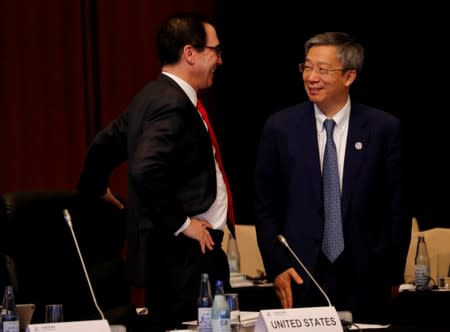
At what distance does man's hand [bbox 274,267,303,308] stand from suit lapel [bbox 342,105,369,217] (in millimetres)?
298

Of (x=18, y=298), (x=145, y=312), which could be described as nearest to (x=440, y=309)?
(x=145, y=312)

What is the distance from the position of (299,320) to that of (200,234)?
0.70 meters

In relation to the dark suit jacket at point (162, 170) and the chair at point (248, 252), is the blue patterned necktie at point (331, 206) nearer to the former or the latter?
the dark suit jacket at point (162, 170)

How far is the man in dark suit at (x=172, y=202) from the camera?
3277 millimetres

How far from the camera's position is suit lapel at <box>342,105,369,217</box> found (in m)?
3.65

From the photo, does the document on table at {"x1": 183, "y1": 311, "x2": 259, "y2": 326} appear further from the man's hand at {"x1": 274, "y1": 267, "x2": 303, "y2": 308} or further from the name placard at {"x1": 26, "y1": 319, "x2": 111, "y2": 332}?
the name placard at {"x1": 26, "y1": 319, "x2": 111, "y2": 332}

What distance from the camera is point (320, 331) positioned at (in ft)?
8.91

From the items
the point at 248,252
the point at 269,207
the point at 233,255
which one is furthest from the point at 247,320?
the point at 248,252

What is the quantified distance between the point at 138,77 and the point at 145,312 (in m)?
2.84

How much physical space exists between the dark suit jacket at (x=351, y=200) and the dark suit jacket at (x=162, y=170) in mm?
394

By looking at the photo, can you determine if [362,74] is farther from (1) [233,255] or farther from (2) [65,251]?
(2) [65,251]

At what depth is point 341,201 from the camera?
3660mm

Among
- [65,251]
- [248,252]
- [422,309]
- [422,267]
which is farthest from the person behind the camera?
[248,252]

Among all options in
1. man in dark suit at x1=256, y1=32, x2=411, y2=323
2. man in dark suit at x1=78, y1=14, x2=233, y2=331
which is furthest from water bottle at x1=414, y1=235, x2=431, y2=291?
man in dark suit at x1=78, y1=14, x2=233, y2=331
